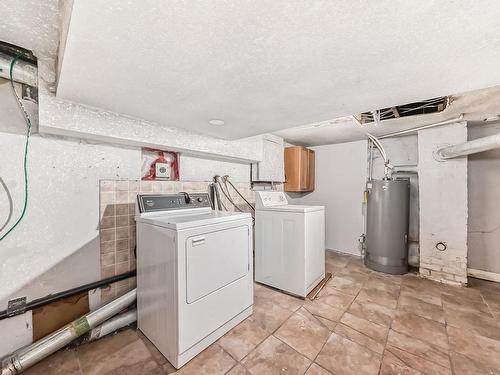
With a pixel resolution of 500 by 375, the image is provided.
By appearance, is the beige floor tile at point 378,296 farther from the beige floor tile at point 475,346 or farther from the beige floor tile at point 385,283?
the beige floor tile at point 475,346

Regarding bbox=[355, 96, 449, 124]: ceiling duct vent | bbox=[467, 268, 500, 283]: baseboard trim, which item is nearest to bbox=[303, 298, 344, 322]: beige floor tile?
bbox=[355, 96, 449, 124]: ceiling duct vent

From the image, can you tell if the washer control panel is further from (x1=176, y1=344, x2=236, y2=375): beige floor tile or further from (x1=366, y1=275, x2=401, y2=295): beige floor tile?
(x1=366, y1=275, x2=401, y2=295): beige floor tile

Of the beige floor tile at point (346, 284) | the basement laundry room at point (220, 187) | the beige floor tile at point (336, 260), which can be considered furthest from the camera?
the beige floor tile at point (336, 260)

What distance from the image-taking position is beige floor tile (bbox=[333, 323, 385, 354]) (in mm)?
1590

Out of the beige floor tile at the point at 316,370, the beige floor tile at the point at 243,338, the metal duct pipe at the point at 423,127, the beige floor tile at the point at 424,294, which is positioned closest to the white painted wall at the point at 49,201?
the beige floor tile at the point at 243,338

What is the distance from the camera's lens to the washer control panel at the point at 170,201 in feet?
5.85

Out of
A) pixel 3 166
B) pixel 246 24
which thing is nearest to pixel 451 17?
pixel 246 24

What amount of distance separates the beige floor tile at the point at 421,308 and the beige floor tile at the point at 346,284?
0.44 m

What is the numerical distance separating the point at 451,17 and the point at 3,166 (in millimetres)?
2531

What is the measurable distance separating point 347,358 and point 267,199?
1.73 metres

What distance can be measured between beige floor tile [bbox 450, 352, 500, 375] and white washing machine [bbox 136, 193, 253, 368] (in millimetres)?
1550

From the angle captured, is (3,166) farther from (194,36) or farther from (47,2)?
(194,36)

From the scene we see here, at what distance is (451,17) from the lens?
75cm

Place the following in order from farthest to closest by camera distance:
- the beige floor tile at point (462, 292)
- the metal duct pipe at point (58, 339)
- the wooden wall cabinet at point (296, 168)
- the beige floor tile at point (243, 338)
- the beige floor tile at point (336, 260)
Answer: the wooden wall cabinet at point (296, 168), the beige floor tile at point (336, 260), the beige floor tile at point (462, 292), the beige floor tile at point (243, 338), the metal duct pipe at point (58, 339)
